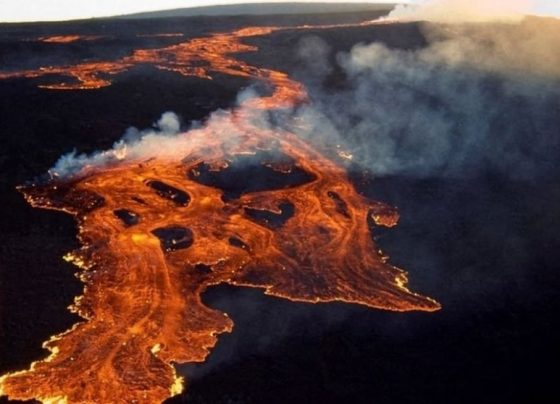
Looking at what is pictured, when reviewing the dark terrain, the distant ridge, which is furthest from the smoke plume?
the distant ridge

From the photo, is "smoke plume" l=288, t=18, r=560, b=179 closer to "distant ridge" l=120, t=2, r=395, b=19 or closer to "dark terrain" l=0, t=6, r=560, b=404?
"dark terrain" l=0, t=6, r=560, b=404

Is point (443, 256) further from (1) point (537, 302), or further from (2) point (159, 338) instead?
(2) point (159, 338)

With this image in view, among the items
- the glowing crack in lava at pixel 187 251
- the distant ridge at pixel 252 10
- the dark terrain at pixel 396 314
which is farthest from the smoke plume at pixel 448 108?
the distant ridge at pixel 252 10

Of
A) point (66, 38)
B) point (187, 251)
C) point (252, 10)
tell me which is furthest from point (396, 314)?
point (252, 10)

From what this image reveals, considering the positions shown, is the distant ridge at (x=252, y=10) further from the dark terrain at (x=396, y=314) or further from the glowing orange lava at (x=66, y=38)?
the dark terrain at (x=396, y=314)

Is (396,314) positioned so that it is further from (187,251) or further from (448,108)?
(448,108)

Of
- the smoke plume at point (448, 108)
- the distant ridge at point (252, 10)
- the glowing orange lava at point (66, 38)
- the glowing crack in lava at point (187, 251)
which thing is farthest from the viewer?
the distant ridge at point (252, 10)

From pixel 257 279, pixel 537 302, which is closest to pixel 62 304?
pixel 257 279
